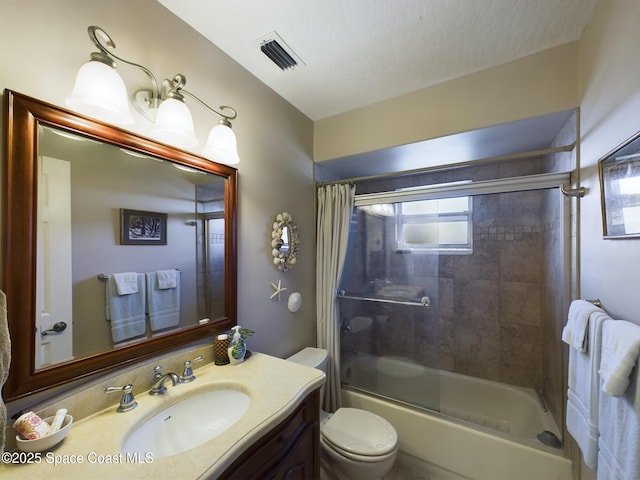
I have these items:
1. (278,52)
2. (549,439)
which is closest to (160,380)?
(278,52)

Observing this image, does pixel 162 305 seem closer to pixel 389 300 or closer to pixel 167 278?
pixel 167 278

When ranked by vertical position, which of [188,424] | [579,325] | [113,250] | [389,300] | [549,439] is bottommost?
[549,439]

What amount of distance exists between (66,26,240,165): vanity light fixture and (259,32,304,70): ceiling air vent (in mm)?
397

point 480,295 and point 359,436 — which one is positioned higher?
point 480,295

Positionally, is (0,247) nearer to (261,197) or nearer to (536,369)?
(261,197)

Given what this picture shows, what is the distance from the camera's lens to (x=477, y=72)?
1.57 meters

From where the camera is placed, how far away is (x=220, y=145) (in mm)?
1209

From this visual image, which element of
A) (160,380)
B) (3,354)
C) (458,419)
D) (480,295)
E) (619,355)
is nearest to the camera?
(3,354)

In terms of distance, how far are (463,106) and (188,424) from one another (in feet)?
7.46

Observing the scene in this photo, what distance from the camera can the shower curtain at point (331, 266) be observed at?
2.02m

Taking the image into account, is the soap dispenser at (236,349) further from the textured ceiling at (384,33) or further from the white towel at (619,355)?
the textured ceiling at (384,33)

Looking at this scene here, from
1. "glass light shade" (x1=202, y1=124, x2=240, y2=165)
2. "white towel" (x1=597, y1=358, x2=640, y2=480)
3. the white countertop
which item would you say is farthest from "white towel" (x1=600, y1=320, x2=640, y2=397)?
"glass light shade" (x1=202, y1=124, x2=240, y2=165)

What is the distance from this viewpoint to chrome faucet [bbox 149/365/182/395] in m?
1.00

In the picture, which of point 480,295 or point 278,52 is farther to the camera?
point 480,295
